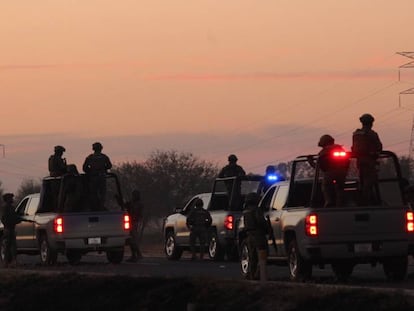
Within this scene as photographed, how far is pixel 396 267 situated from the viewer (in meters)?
22.0

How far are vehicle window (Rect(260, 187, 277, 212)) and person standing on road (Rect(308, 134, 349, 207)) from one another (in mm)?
2169

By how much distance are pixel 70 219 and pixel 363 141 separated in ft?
34.8

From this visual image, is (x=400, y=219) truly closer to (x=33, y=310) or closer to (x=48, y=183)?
(x=33, y=310)

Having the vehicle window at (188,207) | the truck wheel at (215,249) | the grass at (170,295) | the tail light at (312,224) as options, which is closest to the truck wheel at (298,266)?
the tail light at (312,224)

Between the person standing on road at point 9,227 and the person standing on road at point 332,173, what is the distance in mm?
10814

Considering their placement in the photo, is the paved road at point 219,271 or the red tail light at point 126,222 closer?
the paved road at point 219,271

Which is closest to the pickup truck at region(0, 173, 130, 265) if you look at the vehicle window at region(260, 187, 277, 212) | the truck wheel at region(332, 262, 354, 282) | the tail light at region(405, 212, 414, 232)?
the vehicle window at region(260, 187, 277, 212)

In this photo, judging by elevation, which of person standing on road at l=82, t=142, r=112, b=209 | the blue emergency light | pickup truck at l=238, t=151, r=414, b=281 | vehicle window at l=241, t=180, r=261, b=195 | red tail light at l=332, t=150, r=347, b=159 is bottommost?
pickup truck at l=238, t=151, r=414, b=281

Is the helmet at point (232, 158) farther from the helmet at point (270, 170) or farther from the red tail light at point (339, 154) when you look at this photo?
the red tail light at point (339, 154)

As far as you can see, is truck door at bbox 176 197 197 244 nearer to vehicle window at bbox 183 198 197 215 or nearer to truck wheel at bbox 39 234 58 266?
vehicle window at bbox 183 198 197 215

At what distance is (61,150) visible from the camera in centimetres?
3072

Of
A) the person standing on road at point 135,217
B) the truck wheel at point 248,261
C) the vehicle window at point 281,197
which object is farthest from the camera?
the person standing on road at point 135,217

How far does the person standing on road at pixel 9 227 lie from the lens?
3038 cm

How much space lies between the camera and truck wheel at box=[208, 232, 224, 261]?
108ft
